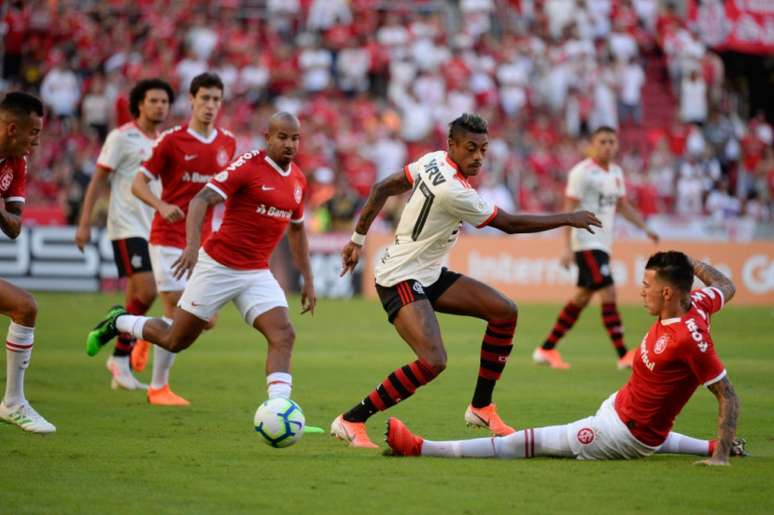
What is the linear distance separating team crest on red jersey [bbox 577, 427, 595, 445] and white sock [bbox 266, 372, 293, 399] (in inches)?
84.0

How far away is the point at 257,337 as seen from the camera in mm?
18016

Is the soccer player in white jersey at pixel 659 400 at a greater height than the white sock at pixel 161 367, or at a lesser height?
greater

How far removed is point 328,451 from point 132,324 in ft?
7.94

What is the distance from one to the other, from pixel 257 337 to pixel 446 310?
9.19 m

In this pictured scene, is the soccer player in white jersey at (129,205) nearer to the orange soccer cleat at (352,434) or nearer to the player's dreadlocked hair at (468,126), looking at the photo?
the orange soccer cleat at (352,434)

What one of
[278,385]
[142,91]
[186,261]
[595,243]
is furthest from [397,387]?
[595,243]

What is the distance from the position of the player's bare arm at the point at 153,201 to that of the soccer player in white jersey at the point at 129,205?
1.21 m

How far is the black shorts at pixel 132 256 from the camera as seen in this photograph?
12.3m

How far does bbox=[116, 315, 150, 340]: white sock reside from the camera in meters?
9.92

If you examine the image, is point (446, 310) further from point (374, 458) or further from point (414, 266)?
point (374, 458)

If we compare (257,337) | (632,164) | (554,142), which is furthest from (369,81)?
(257,337)

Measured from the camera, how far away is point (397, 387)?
8516mm

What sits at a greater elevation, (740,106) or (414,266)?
(740,106)

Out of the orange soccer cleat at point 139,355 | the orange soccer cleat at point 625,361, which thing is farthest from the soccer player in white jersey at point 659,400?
the orange soccer cleat at point 625,361
